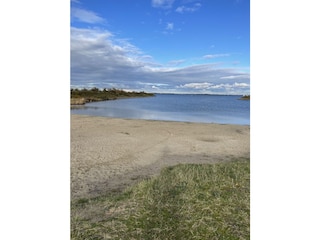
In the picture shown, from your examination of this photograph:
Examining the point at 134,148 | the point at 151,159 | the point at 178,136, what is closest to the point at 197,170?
the point at 151,159

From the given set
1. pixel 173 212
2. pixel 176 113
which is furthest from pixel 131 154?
pixel 176 113

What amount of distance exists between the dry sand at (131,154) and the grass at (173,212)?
131 cm

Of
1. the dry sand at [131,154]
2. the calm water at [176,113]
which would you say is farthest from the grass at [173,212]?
the calm water at [176,113]

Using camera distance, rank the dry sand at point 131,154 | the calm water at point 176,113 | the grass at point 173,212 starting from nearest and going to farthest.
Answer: the grass at point 173,212 → the dry sand at point 131,154 → the calm water at point 176,113

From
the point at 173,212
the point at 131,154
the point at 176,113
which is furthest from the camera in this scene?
the point at 176,113

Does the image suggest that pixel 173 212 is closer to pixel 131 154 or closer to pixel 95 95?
pixel 131 154

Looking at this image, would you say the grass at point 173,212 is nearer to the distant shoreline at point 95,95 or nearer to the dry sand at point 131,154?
the dry sand at point 131,154

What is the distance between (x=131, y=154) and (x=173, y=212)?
5.33 metres

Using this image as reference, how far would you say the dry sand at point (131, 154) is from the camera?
19.1ft

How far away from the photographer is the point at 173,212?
3.28 meters

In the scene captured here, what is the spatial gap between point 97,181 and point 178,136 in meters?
6.88

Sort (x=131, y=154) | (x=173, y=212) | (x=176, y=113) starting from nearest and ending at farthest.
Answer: (x=173, y=212), (x=131, y=154), (x=176, y=113)

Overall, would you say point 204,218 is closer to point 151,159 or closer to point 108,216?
point 108,216
